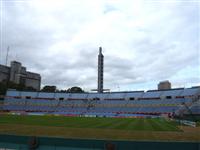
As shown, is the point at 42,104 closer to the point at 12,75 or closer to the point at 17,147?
the point at 12,75

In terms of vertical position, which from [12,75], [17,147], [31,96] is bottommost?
[17,147]

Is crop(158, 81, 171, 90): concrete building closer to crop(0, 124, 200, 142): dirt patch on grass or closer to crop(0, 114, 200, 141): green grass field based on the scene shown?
crop(0, 114, 200, 141): green grass field

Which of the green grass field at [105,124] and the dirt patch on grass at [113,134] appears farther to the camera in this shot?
the green grass field at [105,124]

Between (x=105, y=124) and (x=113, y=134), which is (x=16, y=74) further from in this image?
(x=113, y=134)

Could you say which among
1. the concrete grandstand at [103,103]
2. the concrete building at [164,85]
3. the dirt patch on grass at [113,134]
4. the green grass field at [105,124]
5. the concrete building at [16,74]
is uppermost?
the concrete building at [16,74]

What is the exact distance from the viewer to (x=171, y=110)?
9000 centimetres

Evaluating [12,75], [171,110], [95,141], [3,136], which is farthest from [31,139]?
[12,75]

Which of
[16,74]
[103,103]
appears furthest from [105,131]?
[16,74]

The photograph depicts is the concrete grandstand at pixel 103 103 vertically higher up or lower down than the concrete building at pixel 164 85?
lower down

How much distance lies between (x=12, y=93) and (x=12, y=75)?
2375 inches

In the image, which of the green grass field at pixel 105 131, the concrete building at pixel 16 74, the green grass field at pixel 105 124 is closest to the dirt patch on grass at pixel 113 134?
the green grass field at pixel 105 131

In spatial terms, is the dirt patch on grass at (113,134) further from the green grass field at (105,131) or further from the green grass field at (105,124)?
the green grass field at (105,124)

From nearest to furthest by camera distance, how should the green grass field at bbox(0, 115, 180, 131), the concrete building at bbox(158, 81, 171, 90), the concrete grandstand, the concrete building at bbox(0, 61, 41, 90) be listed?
the green grass field at bbox(0, 115, 180, 131)
the concrete grandstand
the concrete building at bbox(0, 61, 41, 90)
the concrete building at bbox(158, 81, 171, 90)

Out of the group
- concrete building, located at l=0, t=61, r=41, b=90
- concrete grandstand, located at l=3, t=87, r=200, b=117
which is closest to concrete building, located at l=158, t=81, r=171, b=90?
concrete grandstand, located at l=3, t=87, r=200, b=117
